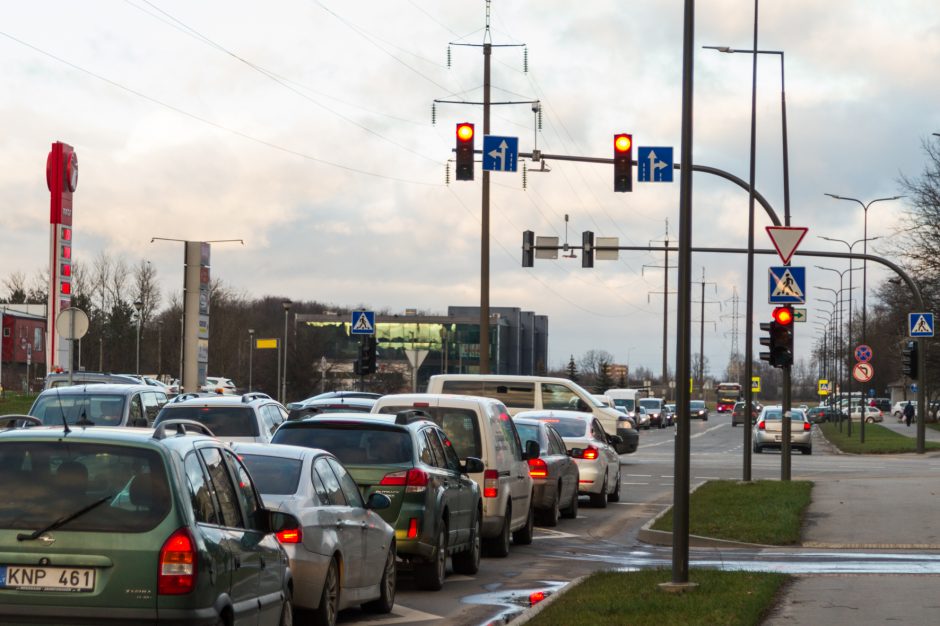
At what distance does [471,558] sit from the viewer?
15367mm

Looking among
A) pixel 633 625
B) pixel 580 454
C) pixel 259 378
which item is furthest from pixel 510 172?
pixel 259 378

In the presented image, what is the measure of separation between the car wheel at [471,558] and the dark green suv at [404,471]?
91cm

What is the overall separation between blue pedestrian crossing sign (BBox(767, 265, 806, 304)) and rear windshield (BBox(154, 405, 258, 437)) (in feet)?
36.8

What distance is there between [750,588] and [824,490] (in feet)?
47.3

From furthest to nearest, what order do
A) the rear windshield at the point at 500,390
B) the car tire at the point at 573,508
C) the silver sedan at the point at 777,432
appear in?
the silver sedan at the point at 777,432, the rear windshield at the point at 500,390, the car tire at the point at 573,508

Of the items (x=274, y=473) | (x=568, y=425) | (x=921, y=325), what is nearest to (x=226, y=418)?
(x=568, y=425)

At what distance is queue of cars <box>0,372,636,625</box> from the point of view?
7.12 m

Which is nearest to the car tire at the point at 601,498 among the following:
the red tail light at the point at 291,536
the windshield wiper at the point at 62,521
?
the red tail light at the point at 291,536

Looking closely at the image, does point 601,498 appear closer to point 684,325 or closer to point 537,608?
point 684,325

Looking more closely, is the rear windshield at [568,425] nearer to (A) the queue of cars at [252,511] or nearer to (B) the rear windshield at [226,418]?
(A) the queue of cars at [252,511]

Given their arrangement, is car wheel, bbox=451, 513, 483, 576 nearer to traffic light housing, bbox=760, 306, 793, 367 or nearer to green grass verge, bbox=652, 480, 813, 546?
green grass verge, bbox=652, 480, 813, 546

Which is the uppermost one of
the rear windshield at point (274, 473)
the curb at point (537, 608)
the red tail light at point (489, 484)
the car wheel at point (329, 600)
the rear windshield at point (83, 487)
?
the rear windshield at point (83, 487)

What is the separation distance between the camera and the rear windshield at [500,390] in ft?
104

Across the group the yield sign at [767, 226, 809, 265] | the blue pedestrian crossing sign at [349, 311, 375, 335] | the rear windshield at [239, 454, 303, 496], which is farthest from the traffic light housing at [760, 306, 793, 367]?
the rear windshield at [239, 454, 303, 496]
